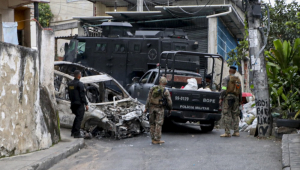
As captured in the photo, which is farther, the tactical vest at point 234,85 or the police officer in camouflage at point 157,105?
the tactical vest at point 234,85

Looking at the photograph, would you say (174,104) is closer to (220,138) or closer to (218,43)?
(220,138)

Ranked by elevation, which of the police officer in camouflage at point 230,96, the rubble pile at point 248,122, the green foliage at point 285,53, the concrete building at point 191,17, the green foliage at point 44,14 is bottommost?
the rubble pile at point 248,122

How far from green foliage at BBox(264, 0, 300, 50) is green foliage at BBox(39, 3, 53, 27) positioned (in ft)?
67.5

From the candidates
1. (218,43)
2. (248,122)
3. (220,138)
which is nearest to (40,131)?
(220,138)

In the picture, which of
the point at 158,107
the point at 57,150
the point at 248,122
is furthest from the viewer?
the point at 248,122

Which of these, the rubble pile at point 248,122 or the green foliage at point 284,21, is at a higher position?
the green foliage at point 284,21

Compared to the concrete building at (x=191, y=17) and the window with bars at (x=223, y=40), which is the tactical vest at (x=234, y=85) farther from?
the window with bars at (x=223, y=40)

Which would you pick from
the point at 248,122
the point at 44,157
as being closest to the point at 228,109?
the point at 248,122

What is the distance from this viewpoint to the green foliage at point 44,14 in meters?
31.2

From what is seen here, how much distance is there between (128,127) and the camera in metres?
10.7

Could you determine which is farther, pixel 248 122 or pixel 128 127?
pixel 248 122

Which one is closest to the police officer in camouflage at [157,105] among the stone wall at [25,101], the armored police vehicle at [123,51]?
the stone wall at [25,101]

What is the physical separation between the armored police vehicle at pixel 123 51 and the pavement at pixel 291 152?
9.84 meters

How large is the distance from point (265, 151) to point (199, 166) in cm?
195
